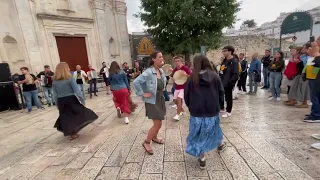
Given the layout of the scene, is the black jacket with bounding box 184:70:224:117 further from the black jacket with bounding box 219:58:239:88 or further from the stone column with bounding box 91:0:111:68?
the stone column with bounding box 91:0:111:68

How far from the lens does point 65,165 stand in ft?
9.84

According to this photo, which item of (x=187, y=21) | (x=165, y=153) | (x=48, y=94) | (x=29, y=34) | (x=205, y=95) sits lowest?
(x=165, y=153)

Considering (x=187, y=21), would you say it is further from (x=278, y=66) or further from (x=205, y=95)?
(x=205, y=95)

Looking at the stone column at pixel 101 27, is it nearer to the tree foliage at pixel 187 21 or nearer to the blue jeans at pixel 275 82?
the tree foliage at pixel 187 21

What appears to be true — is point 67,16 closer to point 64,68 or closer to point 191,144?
point 64,68

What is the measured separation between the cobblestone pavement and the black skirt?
29 cm

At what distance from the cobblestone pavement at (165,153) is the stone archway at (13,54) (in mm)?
6590

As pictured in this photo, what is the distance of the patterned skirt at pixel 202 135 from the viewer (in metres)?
2.59

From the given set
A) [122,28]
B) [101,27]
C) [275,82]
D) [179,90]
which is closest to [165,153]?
[179,90]

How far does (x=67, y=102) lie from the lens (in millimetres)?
→ 3990

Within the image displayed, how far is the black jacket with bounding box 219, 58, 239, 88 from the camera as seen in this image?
4.40 m

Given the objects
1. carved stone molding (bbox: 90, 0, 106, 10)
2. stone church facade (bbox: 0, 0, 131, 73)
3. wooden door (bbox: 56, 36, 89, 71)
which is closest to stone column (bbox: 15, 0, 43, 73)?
stone church facade (bbox: 0, 0, 131, 73)

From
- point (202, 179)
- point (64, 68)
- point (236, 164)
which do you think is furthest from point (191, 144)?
point (64, 68)

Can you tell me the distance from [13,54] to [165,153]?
11.2 metres
